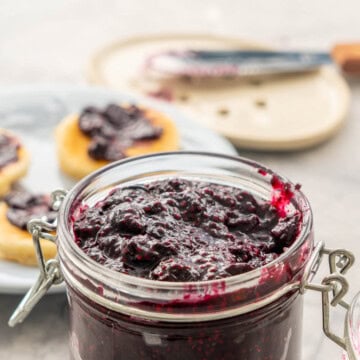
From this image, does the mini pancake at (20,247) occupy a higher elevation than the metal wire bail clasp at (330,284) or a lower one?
lower

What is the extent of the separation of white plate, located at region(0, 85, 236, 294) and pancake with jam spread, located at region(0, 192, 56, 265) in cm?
22

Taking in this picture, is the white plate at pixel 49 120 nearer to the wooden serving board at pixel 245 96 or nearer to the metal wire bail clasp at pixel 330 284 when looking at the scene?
the wooden serving board at pixel 245 96

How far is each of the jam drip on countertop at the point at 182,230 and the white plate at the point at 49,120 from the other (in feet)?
2.58

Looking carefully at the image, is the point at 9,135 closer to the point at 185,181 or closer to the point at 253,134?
the point at 253,134

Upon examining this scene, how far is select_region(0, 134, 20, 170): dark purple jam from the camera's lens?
6.82ft

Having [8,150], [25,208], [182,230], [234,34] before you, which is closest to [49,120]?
[8,150]

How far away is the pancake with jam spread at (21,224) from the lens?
171cm

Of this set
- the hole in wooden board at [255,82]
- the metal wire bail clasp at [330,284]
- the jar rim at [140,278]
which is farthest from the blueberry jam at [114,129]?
the metal wire bail clasp at [330,284]

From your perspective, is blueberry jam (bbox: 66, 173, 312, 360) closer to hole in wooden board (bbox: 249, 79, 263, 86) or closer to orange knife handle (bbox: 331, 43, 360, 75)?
hole in wooden board (bbox: 249, 79, 263, 86)

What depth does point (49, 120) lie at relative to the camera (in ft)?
7.79

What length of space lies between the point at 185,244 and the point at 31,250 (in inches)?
24.2

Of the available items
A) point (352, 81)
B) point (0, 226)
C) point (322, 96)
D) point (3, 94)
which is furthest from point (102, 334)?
point (352, 81)

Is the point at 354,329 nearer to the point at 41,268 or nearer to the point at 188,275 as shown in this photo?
the point at 188,275

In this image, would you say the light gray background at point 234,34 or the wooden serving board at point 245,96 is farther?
the wooden serving board at point 245,96
